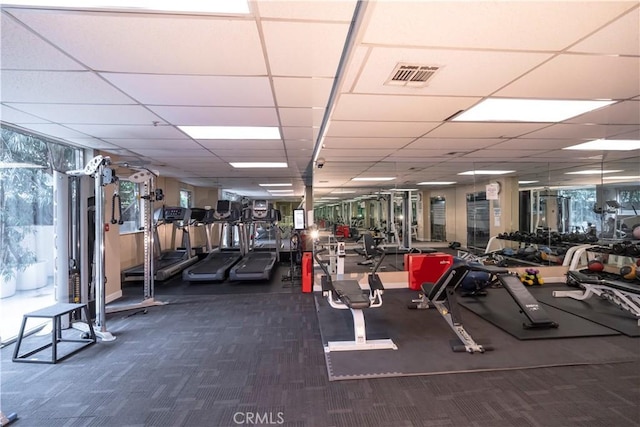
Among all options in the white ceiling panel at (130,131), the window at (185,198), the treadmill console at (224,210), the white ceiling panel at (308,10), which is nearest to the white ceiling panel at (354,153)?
the white ceiling panel at (130,131)

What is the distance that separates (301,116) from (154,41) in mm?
1584

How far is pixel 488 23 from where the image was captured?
1.54 m

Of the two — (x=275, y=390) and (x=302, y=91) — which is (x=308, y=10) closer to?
(x=302, y=91)

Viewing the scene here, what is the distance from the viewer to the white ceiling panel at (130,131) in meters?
3.45

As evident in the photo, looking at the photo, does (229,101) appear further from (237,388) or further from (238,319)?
(238,319)

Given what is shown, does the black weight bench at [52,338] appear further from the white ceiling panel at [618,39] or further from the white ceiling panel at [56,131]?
the white ceiling panel at [618,39]

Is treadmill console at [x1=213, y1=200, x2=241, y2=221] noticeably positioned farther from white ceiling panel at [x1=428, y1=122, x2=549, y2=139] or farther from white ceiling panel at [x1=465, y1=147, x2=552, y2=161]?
white ceiling panel at [x1=465, y1=147, x2=552, y2=161]

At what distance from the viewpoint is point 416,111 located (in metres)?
2.87

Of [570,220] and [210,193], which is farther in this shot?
[210,193]

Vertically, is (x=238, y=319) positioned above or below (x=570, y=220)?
below

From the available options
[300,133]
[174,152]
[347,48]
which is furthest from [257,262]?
[347,48]

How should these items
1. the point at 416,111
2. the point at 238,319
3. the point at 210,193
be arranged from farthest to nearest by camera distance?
the point at 210,193
the point at 238,319
the point at 416,111

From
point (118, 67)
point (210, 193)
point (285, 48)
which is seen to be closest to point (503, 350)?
point (285, 48)

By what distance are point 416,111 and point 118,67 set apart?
98.6 inches
